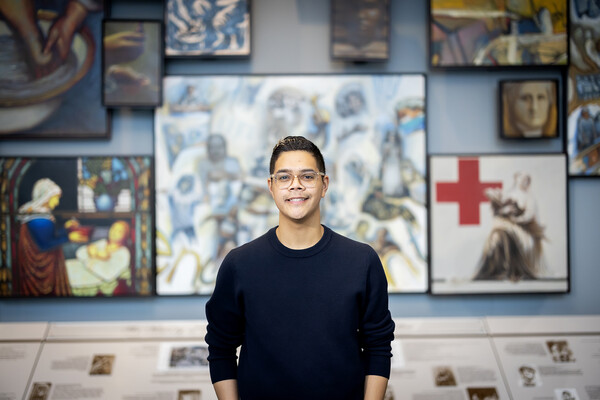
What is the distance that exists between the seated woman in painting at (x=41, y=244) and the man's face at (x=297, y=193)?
2.03 m

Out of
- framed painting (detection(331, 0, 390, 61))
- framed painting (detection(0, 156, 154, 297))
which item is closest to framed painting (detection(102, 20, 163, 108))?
framed painting (detection(0, 156, 154, 297))

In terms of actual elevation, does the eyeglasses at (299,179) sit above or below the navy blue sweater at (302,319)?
above

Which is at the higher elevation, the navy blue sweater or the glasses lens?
the glasses lens

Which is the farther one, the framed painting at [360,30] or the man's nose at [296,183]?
the framed painting at [360,30]

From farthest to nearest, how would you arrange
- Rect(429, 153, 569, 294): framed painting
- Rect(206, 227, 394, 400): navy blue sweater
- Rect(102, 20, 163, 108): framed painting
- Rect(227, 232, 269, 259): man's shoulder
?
Rect(429, 153, 569, 294): framed painting → Rect(102, 20, 163, 108): framed painting → Rect(227, 232, 269, 259): man's shoulder → Rect(206, 227, 394, 400): navy blue sweater

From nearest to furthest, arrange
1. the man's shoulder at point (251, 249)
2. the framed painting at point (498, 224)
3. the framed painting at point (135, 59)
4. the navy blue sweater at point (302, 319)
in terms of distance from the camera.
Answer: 1. the navy blue sweater at point (302, 319)
2. the man's shoulder at point (251, 249)
3. the framed painting at point (135, 59)
4. the framed painting at point (498, 224)

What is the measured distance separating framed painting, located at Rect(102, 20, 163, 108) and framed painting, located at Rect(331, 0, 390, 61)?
1039mm

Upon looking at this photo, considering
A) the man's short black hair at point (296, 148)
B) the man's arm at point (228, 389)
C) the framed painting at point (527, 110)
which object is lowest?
the man's arm at point (228, 389)

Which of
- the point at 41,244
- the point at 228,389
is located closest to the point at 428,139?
the point at 228,389

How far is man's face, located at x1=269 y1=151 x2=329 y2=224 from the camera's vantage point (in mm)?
1695

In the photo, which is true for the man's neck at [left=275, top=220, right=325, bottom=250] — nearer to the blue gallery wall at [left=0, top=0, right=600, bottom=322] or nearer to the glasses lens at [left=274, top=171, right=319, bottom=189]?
the glasses lens at [left=274, top=171, right=319, bottom=189]

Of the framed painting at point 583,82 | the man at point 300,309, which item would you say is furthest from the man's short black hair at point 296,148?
the framed painting at point 583,82

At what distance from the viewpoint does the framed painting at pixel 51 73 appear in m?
3.28

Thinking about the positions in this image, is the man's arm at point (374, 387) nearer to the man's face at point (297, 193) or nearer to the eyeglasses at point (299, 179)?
the man's face at point (297, 193)
